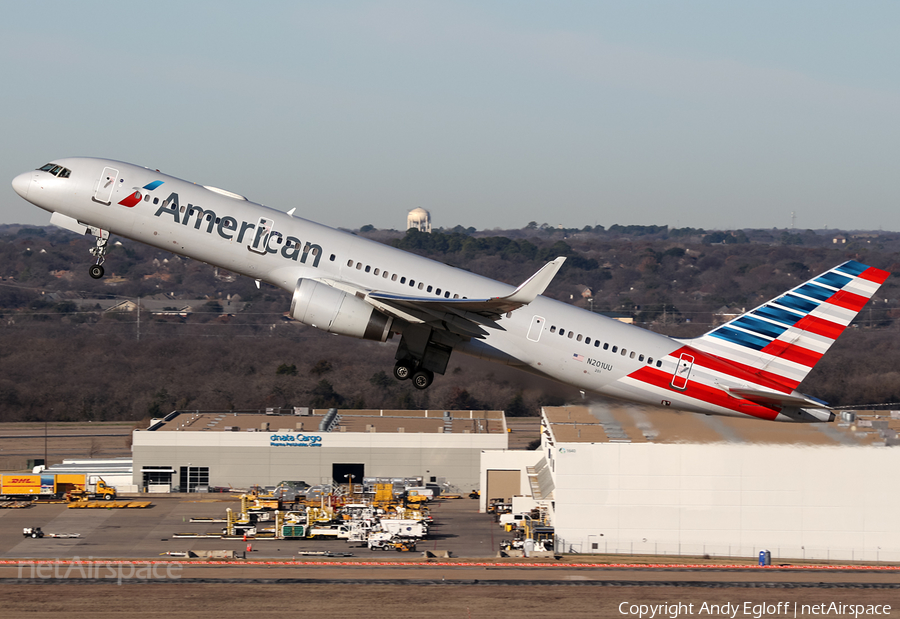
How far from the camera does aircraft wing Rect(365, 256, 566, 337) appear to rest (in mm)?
36031

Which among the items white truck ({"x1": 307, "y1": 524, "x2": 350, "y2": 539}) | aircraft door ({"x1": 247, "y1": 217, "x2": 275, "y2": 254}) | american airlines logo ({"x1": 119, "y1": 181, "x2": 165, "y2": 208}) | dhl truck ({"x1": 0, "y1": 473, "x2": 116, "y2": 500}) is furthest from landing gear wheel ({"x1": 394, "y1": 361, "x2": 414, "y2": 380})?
dhl truck ({"x1": 0, "y1": 473, "x2": 116, "y2": 500})

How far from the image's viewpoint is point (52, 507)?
75.2m

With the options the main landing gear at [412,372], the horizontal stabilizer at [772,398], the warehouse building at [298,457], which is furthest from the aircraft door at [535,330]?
the warehouse building at [298,457]

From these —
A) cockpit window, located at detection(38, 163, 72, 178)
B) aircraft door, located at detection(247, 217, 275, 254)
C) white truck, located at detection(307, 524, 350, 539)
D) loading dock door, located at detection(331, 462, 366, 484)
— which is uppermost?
cockpit window, located at detection(38, 163, 72, 178)

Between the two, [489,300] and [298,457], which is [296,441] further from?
[489,300]

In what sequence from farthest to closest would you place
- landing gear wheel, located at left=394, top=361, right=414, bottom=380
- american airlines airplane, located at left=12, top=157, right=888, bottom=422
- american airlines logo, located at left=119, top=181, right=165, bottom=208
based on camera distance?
1. landing gear wheel, located at left=394, top=361, right=414, bottom=380
2. american airlines logo, located at left=119, top=181, right=165, bottom=208
3. american airlines airplane, located at left=12, top=157, right=888, bottom=422

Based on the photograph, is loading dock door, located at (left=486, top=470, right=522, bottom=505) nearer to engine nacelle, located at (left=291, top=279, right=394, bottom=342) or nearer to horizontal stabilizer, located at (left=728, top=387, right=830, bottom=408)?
horizontal stabilizer, located at (left=728, top=387, right=830, bottom=408)

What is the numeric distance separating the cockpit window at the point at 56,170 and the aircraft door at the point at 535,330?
2020 centimetres

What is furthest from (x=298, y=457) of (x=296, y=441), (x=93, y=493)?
(x=93, y=493)

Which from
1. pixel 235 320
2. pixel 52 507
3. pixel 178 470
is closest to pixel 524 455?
pixel 178 470

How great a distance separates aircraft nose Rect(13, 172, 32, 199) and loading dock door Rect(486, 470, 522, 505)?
4812 cm

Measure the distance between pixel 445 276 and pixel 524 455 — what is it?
43.9 metres

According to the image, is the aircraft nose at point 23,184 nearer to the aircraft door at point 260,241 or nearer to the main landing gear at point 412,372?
the aircraft door at point 260,241

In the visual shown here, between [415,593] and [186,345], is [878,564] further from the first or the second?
[186,345]
